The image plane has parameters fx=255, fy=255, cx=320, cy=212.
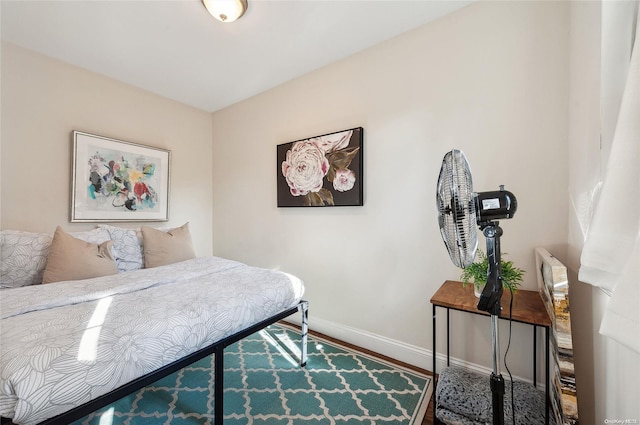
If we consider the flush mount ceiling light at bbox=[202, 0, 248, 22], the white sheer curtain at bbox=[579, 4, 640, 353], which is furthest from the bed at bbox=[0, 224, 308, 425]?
the flush mount ceiling light at bbox=[202, 0, 248, 22]

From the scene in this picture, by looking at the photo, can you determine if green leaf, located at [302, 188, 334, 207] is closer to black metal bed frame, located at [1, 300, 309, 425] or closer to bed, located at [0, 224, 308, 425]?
bed, located at [0, 224, 308, 425]

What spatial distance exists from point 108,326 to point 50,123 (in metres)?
2.29

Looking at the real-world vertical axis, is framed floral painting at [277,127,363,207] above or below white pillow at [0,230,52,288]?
above

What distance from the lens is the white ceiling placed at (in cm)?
174

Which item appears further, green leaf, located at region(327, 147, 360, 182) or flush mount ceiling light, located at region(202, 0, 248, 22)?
green leaf, located at region(327, 147, 360, 182)

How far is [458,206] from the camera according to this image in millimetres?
896

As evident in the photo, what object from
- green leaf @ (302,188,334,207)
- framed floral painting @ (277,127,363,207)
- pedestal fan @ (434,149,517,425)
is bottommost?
pedestal fan @ (434,149,517,425)

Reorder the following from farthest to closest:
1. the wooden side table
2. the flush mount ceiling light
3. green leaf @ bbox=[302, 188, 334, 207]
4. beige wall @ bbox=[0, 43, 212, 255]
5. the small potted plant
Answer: green leaf @ bbox=[302, 188, 334, 207]
beige wall @ bbox=[0, 43, 212, 255]
the flush mount ceiling light
the small potted plant
the wooden side table

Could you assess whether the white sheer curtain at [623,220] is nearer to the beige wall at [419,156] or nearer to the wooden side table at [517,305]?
the wooden side table at [517,305]

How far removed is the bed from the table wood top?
0.98m

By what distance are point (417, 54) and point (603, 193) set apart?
5.82 ft

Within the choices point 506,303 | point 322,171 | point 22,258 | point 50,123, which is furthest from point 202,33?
point 506,303

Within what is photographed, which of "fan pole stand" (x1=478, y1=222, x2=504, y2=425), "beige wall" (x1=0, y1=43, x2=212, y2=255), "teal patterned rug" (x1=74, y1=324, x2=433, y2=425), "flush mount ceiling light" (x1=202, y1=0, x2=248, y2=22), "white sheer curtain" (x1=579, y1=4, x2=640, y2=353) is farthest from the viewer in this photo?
"beige wall" (x1=0, y1=43, x2=212, y2=255)

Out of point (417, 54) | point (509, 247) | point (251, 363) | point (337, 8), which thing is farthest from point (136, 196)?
point (509, 247)
